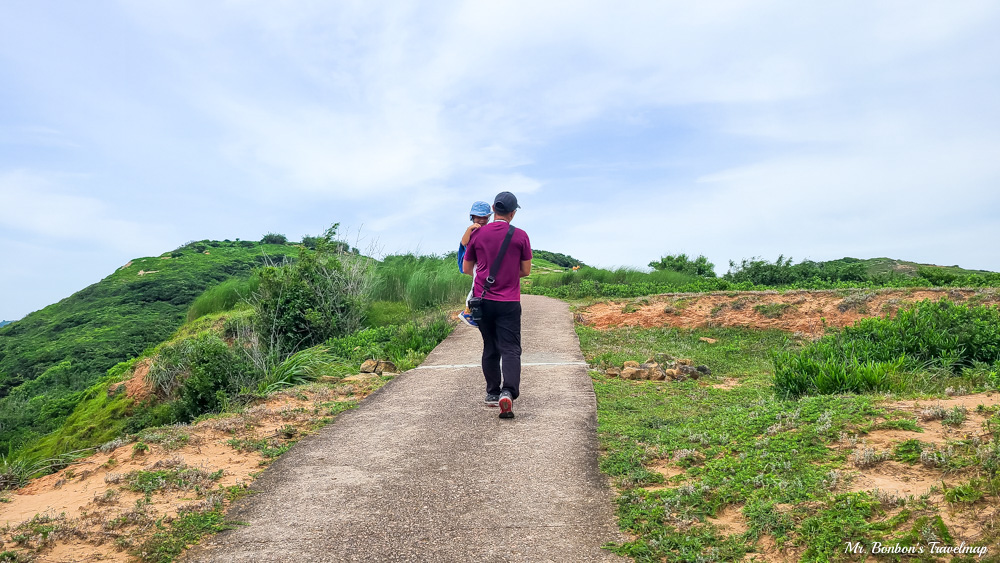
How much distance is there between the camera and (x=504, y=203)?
6.02 m

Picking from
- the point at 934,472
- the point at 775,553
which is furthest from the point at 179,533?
the point at 934,472

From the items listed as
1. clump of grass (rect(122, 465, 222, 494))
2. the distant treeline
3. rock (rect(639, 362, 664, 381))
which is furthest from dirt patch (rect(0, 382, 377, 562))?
the distant treeline

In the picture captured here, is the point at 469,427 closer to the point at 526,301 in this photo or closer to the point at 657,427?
the point at 657,427

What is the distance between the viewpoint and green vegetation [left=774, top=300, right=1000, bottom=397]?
6180 mm

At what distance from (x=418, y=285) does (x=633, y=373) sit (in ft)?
32.4

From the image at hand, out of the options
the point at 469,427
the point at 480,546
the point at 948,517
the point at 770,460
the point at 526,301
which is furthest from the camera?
the point at 526,301

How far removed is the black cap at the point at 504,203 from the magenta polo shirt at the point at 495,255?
11 cm

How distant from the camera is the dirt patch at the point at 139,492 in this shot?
12.9 feet

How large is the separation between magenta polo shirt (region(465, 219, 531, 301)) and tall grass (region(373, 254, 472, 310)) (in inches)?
428

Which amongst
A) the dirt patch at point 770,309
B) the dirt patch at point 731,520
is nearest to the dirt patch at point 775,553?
the dirt patch at point 731,520

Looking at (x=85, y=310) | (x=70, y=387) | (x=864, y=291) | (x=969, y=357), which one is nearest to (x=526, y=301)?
(x=864, y=291)

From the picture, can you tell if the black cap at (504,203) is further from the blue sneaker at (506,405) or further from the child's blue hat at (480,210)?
the blue sneaker at (506,405)

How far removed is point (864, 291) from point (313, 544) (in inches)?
554

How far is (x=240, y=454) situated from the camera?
557 centimetres
